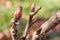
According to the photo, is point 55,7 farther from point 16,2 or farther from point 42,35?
point 42,35

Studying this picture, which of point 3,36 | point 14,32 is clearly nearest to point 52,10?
→ point 3,36

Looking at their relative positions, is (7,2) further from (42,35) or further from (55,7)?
(42,35)

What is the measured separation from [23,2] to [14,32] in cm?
261

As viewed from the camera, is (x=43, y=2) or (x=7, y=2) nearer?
(x=43, y=2)

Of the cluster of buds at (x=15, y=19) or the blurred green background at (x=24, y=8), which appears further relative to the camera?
the blurred green background at (x=24, y=8)

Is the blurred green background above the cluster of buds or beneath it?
beneath

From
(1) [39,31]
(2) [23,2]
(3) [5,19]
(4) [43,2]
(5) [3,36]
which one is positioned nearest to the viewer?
(1) [39,31]

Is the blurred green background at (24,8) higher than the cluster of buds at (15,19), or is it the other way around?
the cluster of buds at (15,19)

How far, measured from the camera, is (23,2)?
10.9ft

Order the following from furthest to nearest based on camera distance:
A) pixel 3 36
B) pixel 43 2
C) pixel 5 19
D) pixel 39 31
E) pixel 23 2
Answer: pixel 23 2 < pixel 43 2 < pixel 5 19 < pixel 3 36 < pixel 39 31

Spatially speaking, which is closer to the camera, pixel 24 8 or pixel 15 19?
pixel 15 19

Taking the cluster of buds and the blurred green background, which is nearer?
the cluster of buds

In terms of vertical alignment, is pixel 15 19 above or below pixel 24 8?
above

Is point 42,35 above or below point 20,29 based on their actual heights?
above
